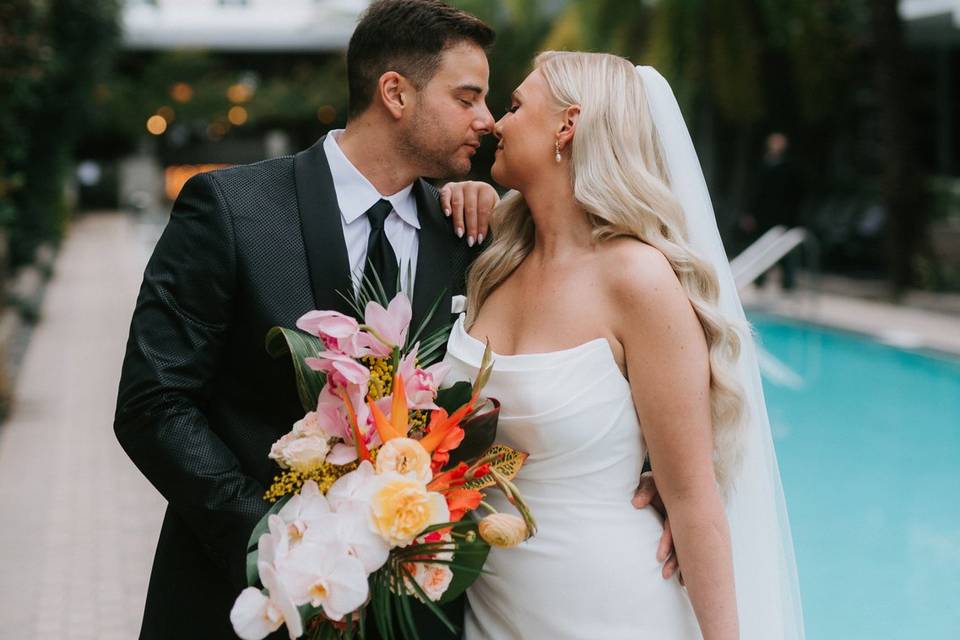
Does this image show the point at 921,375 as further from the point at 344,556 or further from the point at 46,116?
the point at 46,116

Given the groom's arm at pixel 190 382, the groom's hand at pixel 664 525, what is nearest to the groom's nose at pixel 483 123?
the groom's arm at pixel 190 382

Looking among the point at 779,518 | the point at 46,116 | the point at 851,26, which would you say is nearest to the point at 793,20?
the point at 851,26

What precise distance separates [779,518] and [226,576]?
1.26m

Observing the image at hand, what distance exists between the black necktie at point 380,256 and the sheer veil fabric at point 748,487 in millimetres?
616

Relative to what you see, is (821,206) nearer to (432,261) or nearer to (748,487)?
(748,487)

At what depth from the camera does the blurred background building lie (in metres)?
6.86

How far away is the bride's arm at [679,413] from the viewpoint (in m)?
2.24

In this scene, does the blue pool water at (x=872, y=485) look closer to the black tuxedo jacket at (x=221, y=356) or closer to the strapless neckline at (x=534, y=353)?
the strapless neckline at (x=534, y=353)

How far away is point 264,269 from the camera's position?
2344 millimetres

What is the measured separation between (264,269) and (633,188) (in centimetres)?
75

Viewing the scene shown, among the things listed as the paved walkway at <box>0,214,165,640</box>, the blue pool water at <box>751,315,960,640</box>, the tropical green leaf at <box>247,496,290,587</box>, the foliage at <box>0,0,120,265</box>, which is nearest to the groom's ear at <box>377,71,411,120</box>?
the tropical green leaf at <box>247,496,290,587</box>

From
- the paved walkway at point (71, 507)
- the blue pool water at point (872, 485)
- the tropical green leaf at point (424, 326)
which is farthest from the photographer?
the blue pool water at point (872, 485)

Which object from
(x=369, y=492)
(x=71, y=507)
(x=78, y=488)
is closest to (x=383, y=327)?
(x=369, y=492)

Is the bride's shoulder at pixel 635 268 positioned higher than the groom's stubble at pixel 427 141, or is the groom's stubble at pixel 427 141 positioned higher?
the groom's stubble at pixel 427 141
